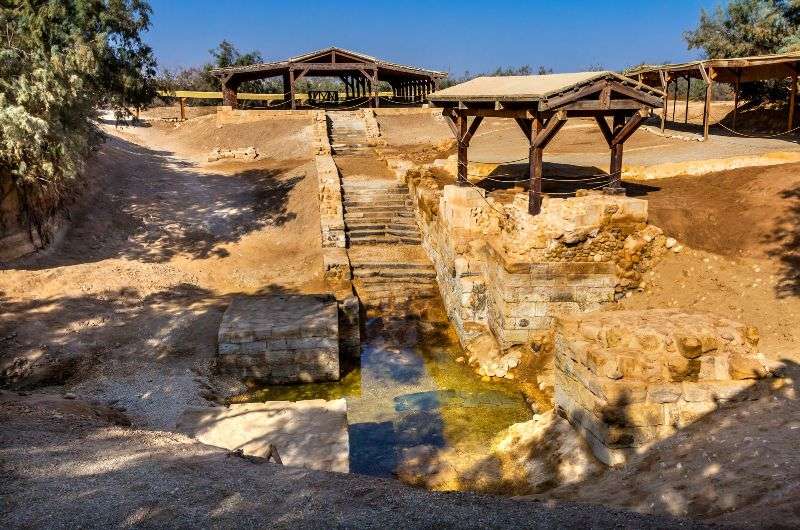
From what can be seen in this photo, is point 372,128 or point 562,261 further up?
point 372,128

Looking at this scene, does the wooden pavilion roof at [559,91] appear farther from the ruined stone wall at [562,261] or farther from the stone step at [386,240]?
the stone step at [386,240]

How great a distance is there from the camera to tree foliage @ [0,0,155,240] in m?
11.2

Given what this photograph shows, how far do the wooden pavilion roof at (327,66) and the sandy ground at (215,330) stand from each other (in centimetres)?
809

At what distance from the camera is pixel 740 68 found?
18.3 meters

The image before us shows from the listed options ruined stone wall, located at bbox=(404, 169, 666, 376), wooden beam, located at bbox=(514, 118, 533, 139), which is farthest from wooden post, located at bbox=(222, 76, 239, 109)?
ruined stone wall, located at bbox=(404, 169, 666, 376)

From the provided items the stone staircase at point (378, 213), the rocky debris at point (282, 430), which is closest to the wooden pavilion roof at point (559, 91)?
→ the stone staircase at point (378, 213)

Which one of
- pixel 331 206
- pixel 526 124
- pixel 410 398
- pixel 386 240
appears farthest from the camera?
pixel 331 206

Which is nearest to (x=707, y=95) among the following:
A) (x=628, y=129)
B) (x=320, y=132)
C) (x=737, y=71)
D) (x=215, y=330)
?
(x=737, y=71)

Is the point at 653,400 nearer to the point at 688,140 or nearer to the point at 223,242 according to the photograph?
the point at 223,242

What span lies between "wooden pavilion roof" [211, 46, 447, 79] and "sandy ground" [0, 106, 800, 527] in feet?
26.5

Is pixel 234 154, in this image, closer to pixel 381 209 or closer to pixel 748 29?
pixel 381 209

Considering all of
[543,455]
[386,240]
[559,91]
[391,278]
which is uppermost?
[559,91]

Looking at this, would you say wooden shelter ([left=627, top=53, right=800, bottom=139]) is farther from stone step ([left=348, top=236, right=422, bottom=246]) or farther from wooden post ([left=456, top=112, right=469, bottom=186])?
stone step ([left=348, top=236, right=422, bottom=246])

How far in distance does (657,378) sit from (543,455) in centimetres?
171
